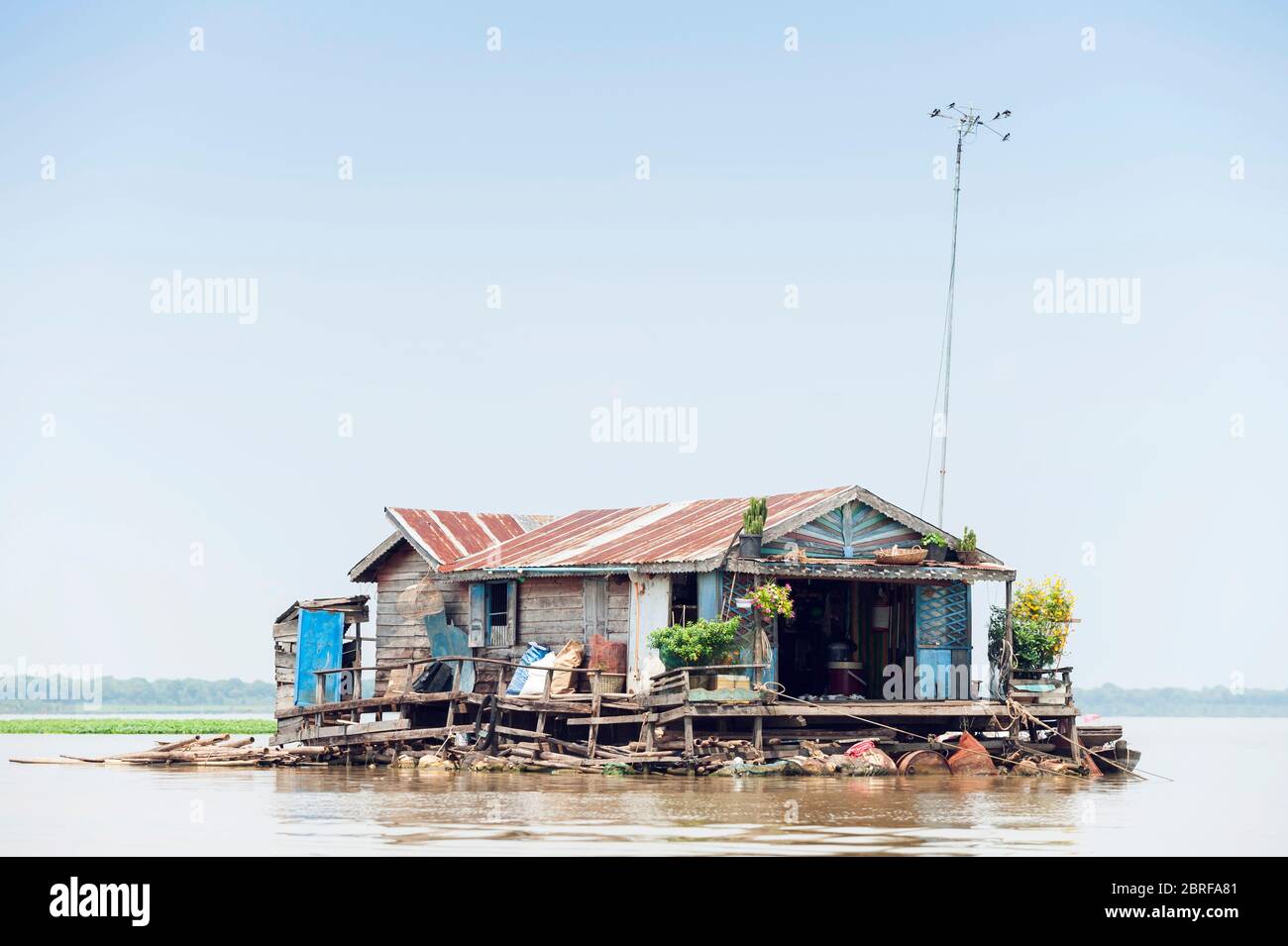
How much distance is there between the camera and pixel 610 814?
69.5 ft

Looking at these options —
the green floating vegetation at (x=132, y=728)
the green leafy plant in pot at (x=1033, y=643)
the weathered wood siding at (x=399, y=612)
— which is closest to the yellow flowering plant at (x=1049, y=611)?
the green leafy plant in pot at (x=1033, y=643)

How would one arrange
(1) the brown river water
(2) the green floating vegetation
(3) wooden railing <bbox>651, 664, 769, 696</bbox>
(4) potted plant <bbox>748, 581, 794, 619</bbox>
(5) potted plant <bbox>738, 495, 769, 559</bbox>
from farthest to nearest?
1. (2) the green floating vegetation
2. (5) potted plant <bbox>738, 495, 769, 559</bbox>
3. (4) potted plant <bbox>748, 581, 794, 619</bbox>
4. (3) wooden railing <bbox>651, 664, 769, 696</bbox>
5. (1) the brown river water

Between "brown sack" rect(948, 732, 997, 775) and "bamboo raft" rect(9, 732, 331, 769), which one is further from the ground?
"brown sack" rect(948, 732, 997, 775)

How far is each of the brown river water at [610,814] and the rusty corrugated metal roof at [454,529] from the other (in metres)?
6.50

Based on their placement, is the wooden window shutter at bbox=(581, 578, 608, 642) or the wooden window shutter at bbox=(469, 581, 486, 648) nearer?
the wooden window shutter at bbox=(581, 578, 608, 642)

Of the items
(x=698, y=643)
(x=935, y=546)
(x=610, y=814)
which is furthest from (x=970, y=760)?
(x=610, y=814)

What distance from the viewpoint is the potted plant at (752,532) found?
96.3 ft

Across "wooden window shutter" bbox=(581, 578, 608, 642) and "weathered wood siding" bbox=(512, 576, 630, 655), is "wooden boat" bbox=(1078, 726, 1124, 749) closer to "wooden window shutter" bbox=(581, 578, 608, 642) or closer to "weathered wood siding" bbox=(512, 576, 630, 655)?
"weathered wood siding" bbox=(512, 576, 630, 655)

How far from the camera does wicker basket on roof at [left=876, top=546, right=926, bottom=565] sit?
30.8 metres

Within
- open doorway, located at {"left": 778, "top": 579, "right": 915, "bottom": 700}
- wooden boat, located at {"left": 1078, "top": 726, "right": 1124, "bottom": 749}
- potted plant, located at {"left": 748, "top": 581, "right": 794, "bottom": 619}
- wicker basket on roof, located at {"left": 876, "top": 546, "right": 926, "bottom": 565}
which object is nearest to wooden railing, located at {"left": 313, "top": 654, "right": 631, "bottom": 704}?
potted plant, located at {"left": 748, "top": 581, "right": 794, "bottom": 619}

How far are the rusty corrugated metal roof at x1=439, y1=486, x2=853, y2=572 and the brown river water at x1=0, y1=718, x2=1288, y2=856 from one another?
4.62 meters

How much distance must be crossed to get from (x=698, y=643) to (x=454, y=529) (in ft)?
36.6

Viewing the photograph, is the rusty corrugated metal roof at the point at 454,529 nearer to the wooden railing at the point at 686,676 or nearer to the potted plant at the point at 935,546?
the wooden railing at the point at 686,676
